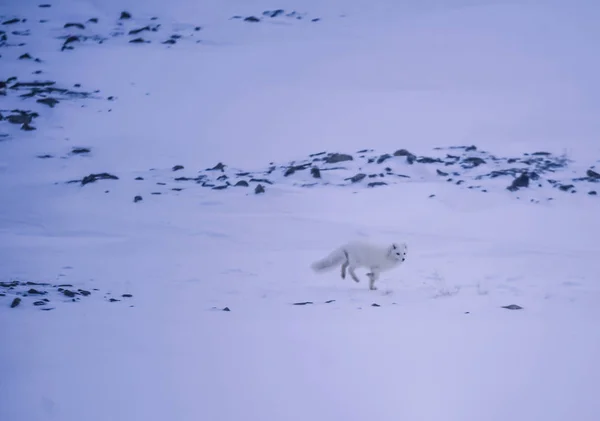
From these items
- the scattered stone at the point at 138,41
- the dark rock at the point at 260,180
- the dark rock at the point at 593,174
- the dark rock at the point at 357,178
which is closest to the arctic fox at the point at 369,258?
the dark rock at the point at 357,178

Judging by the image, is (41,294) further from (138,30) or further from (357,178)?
(138,30)

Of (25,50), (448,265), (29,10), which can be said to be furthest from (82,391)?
(29,10)

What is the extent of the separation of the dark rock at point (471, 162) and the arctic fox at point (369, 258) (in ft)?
30.2

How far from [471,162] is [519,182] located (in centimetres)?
283

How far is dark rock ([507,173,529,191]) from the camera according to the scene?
15859 mm

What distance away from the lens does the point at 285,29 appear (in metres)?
37.9

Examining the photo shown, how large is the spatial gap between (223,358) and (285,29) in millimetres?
33667

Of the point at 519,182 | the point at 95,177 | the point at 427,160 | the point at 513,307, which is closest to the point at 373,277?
the point at 513,307

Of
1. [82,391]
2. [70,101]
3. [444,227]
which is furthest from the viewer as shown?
[70,101]

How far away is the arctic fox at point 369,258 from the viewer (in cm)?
962

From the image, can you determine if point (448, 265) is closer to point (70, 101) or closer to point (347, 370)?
point (347, 370)

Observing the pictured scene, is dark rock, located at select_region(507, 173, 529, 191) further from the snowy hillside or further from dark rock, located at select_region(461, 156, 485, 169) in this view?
dark rock, located at select_region(461, 156, 485, 169)

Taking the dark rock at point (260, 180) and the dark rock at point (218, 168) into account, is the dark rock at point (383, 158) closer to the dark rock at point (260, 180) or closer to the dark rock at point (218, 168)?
the dark rock at point (260, 180)

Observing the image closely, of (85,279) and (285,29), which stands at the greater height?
(285,29)
